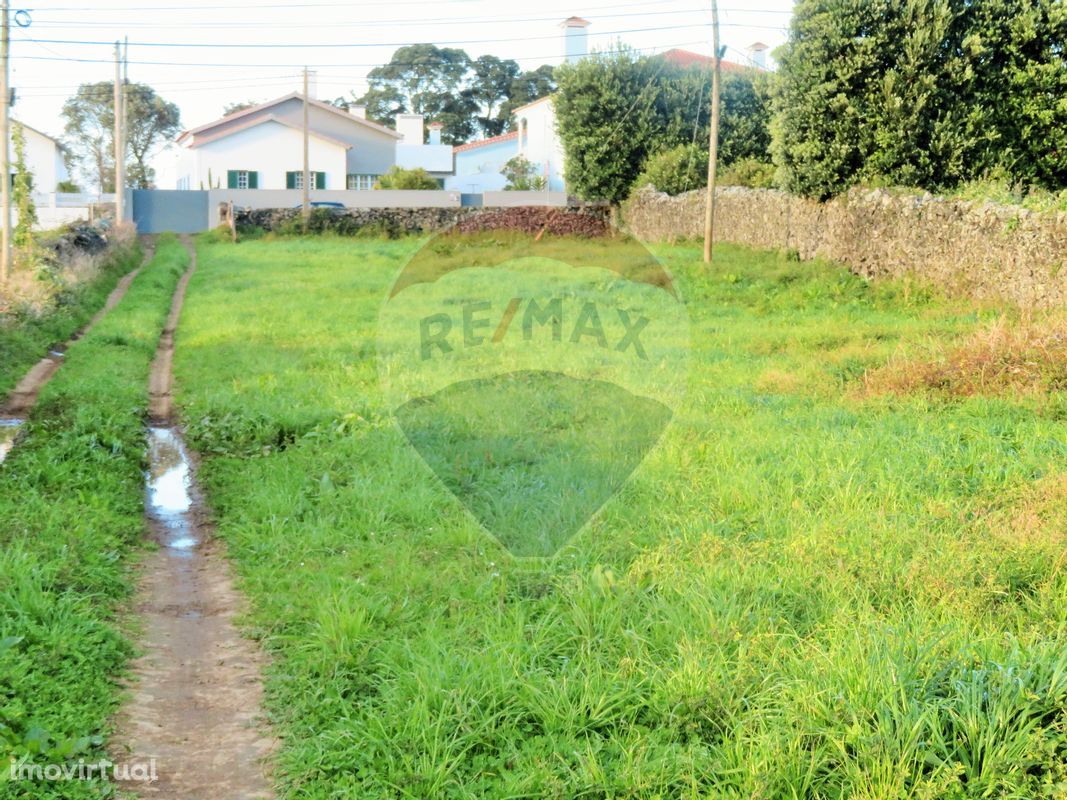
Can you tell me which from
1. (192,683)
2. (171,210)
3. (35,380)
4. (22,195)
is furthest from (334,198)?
(192,683)

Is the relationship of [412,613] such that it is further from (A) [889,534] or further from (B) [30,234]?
(B) [30,234]

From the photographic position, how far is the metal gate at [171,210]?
161 ft

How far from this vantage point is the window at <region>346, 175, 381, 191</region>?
2197 inches

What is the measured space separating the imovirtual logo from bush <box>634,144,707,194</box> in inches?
478

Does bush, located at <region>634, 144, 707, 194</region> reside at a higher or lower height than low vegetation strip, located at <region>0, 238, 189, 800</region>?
higher

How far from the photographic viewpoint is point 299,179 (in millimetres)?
52938

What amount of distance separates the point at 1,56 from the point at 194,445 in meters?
15.2

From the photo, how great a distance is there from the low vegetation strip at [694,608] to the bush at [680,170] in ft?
75.7

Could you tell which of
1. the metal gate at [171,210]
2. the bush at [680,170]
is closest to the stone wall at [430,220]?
the bush at [680,170]

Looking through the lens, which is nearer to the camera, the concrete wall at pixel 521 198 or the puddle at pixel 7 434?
the puddle at pixel 7 434

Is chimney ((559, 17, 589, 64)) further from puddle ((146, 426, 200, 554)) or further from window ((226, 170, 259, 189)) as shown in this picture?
puddle ((146, 426, 200, 554))

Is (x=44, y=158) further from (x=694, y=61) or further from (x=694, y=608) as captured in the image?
(x=694, y=608)

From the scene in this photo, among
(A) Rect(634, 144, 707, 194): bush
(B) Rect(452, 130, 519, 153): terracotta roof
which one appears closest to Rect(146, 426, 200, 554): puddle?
(A) Rect(634, 144, 707, 194): bush

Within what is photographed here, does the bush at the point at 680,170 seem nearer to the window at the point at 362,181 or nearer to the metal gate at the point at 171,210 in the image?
the metal gate at the point at 171,210
